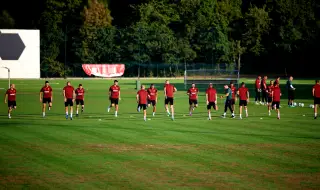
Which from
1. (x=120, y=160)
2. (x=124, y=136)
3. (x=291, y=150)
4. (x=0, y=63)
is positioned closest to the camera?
(x=120, y=160)

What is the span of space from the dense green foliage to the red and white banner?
2227 mm

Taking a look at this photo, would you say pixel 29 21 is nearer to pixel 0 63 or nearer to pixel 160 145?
pixel 0 63

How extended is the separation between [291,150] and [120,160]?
647 centimetres

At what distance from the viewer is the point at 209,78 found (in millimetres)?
85312

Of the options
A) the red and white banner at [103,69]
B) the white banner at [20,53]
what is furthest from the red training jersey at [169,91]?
the red and white banner at [103,69]

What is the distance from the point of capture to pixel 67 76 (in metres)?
103

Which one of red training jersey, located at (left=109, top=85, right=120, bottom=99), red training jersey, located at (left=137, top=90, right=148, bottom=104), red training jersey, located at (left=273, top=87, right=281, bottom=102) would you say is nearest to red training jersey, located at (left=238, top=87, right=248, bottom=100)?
red training jersey, located at (left=273, top=87, right=281, bottom=102)

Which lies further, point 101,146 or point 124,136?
point 124,136

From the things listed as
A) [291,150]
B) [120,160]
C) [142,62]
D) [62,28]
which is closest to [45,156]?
[120,160]

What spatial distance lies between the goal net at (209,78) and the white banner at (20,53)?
75.4 ft

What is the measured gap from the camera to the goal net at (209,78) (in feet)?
244

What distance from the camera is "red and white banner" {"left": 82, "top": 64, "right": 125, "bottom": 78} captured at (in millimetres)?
99875

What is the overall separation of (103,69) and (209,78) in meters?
21.4

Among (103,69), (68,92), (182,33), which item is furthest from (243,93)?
(182,33)
